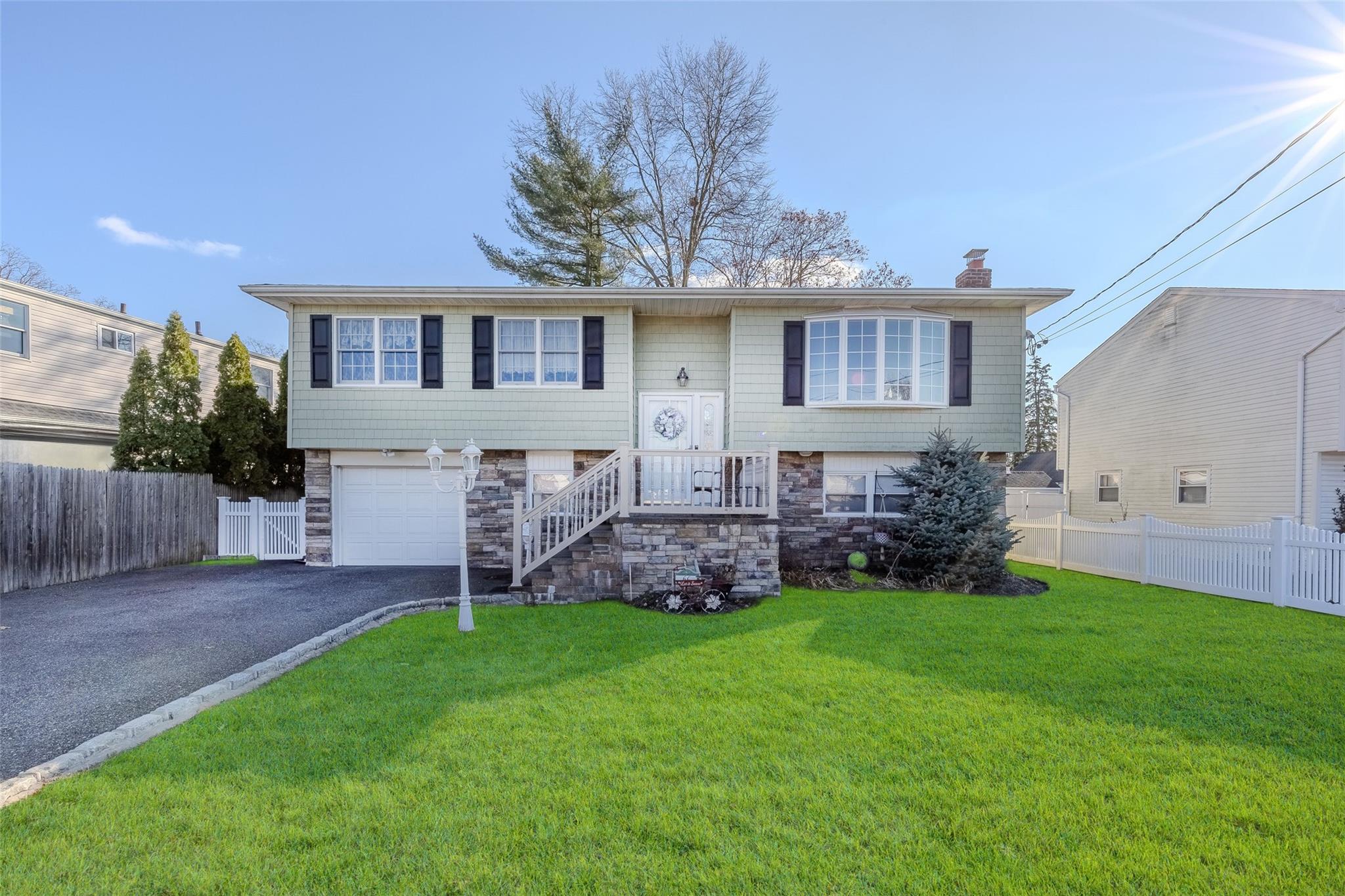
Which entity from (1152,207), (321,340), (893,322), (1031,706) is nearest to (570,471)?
(321,340)

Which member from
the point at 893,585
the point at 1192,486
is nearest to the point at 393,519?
the point at 893,585

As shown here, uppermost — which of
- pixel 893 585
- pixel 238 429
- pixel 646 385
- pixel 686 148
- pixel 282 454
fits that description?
pixel 686 148

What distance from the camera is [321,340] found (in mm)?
10094

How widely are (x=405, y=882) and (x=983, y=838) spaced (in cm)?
258

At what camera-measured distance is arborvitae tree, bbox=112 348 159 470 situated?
11164 millimetres

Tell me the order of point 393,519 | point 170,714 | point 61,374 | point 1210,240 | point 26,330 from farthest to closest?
point 61,374
point 26,330
point 1210,240
point 393,519
point 170,714

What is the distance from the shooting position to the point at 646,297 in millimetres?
9680

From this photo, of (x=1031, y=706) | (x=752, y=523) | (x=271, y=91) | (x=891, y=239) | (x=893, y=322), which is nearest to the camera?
(x=1031, y=706)

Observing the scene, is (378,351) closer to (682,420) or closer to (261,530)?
(261,530)

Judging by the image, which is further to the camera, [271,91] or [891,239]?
[891,239]

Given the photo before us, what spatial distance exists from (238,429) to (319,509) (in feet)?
11.6

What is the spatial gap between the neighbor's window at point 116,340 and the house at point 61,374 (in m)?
0.02

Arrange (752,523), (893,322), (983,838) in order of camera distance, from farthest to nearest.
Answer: (893,322) < (752,523) < (983,838)

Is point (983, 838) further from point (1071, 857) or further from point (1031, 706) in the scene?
point (1031, 706)
